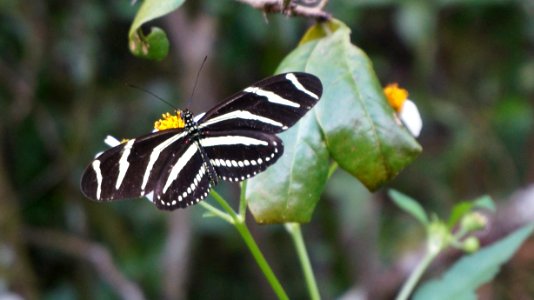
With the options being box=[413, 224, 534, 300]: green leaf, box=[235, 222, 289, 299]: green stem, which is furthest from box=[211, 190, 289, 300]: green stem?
box=[413, 224, 534, 300]: green leaf

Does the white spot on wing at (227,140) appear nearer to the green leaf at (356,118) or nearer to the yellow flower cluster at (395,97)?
the green leaf at (356,118)

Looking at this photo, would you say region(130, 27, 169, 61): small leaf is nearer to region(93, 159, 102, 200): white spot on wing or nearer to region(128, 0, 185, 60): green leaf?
region(128, 0, 185, 60): green leaf

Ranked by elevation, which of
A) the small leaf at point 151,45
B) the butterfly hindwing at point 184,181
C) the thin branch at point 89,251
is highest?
the small leaf at point 151,45

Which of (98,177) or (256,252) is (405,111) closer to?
(256,252)

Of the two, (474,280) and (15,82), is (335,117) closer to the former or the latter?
(474,280)

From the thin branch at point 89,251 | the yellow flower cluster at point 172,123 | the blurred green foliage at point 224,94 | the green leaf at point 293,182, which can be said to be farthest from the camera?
the blurred green foliage at point 224,94

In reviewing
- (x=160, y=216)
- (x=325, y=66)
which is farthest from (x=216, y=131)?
(x=160, y=216)

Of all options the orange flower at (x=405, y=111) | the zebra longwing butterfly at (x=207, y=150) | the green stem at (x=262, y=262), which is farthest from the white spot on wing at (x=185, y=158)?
the orange flower at (x=405, y=111)
